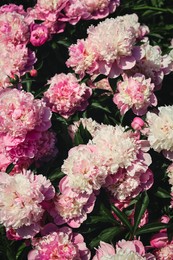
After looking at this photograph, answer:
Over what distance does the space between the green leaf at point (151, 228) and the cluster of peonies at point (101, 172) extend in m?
0.13

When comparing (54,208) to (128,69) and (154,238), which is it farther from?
(128,69)

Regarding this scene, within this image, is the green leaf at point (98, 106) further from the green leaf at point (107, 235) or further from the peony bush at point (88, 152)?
the green leaf at point (107, 235)

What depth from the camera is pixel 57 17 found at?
7.23ft

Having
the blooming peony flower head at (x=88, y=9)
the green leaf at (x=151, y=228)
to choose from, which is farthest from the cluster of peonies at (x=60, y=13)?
the green leaf at (x=151, y=228)

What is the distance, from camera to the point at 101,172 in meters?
1.63

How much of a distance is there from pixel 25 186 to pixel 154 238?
0.52 metres

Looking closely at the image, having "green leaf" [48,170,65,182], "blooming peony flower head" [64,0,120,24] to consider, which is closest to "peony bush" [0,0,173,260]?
"green leaf" [48,170,65,182]

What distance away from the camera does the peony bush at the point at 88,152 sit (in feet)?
5.32

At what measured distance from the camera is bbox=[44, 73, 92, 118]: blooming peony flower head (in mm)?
1877

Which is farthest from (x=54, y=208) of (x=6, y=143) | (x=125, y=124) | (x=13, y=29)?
(x=13, y=29)

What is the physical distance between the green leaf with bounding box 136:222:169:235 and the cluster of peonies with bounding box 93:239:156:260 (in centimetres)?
4

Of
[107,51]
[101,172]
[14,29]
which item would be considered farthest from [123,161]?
[14,29]

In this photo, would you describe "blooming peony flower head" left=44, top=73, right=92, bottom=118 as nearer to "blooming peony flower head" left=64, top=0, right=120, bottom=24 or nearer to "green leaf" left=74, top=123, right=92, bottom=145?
"green leaf" left=74, top=123, right=92, bottom=145

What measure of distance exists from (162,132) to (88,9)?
87cm
